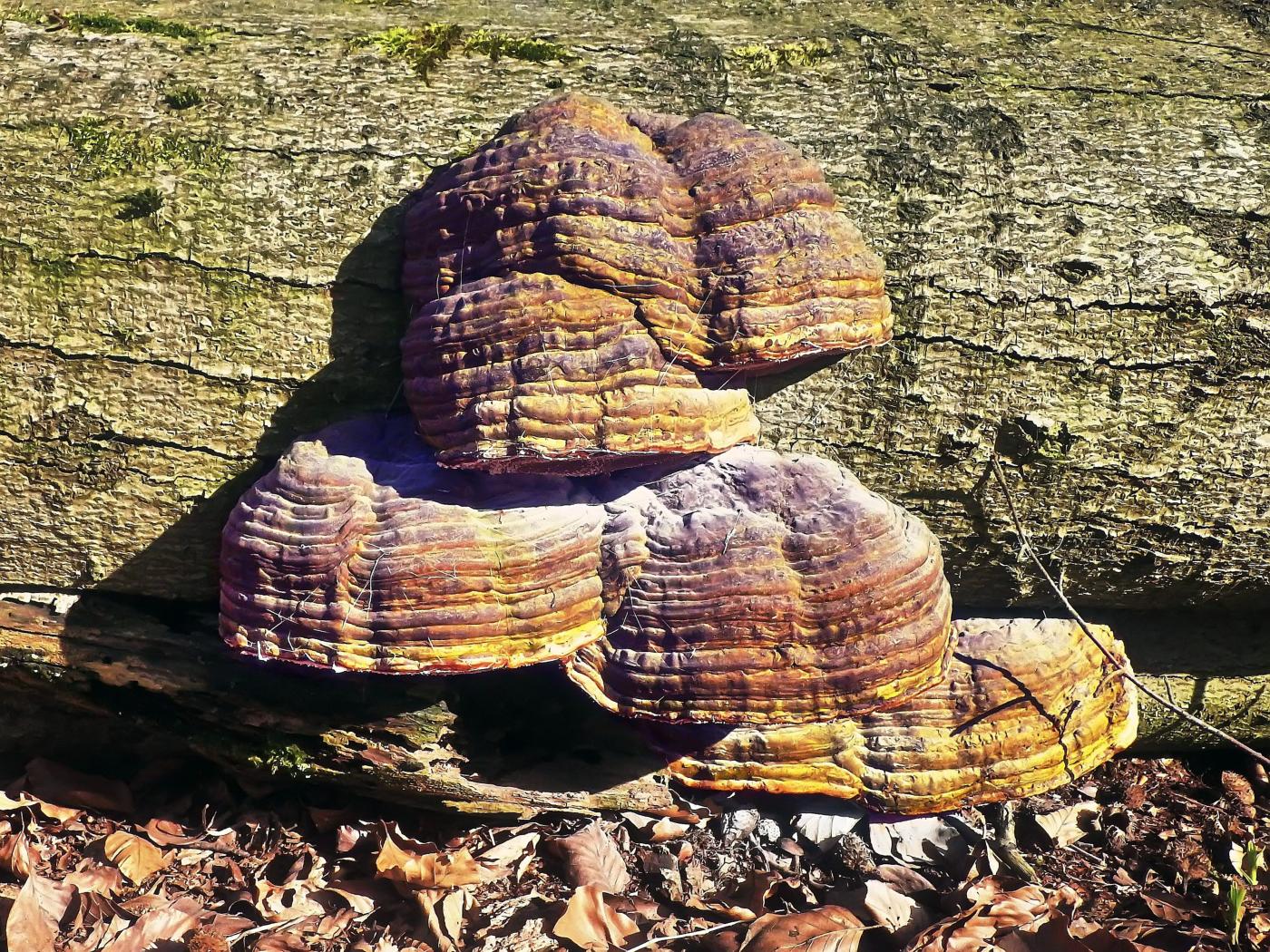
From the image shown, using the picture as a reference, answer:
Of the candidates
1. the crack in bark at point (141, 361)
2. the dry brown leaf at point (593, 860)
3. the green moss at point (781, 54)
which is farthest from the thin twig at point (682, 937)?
the green moss at point (781, 54)

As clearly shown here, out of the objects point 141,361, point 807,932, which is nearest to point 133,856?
point 141,361

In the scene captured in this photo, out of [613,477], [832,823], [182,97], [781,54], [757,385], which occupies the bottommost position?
[832,823]

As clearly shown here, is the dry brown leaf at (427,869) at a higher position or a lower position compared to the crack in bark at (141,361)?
lower

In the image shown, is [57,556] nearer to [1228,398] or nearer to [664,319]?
[664,319]

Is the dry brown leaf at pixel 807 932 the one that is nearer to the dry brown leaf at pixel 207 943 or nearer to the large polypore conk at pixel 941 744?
the large polypore conk at pixel 941 744

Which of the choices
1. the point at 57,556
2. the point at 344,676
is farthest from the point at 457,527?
the point at 57,556

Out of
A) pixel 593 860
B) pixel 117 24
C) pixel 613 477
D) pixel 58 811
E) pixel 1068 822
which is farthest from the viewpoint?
pixel 1068 822

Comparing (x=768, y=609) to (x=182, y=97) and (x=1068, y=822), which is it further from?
(x=182, y=97)

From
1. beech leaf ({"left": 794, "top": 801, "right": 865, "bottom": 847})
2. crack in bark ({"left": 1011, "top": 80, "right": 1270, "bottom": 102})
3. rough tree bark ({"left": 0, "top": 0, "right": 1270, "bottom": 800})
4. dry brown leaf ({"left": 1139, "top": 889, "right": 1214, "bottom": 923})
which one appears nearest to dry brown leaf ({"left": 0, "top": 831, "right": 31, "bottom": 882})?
rough tree bark ({"left": 0, "top": 0, "right": 1270, "bottom": 800})
